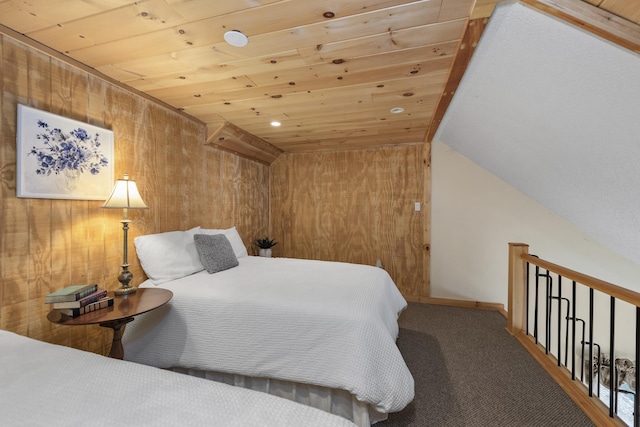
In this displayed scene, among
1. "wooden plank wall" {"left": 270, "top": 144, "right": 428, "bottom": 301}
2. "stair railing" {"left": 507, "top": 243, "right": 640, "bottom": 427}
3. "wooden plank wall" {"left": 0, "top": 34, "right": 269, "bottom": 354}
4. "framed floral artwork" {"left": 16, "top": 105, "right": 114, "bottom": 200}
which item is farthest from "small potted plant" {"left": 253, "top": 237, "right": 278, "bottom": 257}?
"stair railing" {"left": 507, "top": 243, "right": 640, "bottom": 427}

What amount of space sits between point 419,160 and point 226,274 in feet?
9.50

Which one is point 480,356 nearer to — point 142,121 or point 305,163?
point 305,163

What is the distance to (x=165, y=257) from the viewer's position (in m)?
2.18

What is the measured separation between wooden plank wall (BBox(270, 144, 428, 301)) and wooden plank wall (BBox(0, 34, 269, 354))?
1.47 meters

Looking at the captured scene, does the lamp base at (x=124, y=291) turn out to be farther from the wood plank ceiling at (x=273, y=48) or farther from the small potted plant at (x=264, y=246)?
the small potted plant at (x=264, y=246)

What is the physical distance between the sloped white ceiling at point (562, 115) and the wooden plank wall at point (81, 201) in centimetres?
258

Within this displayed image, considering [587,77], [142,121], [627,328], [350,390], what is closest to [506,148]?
[587,77]

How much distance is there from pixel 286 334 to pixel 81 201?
1.68 meters

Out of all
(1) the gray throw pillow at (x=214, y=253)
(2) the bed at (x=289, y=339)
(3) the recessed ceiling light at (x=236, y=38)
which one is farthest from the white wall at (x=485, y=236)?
(3) the recessed ceiling light at (x=236, y=38)

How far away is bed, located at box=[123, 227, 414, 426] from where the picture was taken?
1408 millimetres

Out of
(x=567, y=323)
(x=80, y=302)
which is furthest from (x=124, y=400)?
(x=567, y=323)

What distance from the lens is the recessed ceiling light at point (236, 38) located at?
4.94 ft

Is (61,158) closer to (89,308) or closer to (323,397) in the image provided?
(89,308)

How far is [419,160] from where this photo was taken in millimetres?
3738
